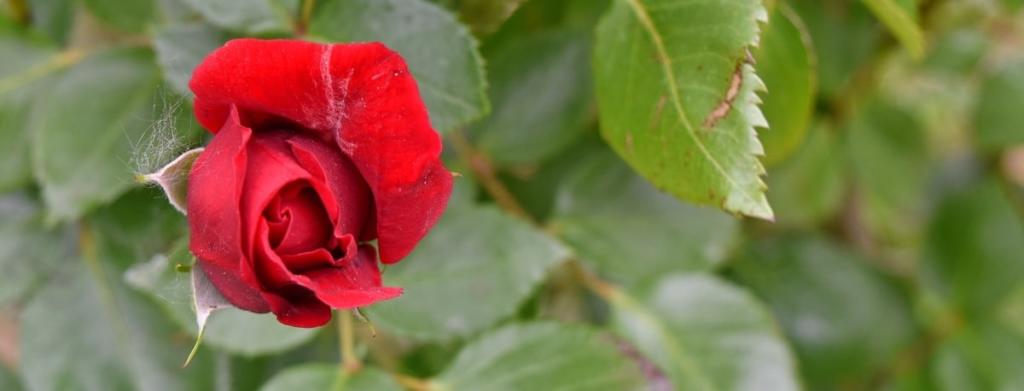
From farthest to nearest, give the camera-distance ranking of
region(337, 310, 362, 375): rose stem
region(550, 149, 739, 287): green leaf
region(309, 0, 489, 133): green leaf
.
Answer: region(550, 149, 739, 287): green leaf
region(337, 310, 362, 375): rose stem
region(309, 0, 489, 133): green leaf

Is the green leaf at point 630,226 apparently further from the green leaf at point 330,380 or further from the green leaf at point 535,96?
the green leaf at point 330,380

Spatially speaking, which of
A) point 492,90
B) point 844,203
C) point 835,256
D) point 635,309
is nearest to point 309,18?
point 492,90

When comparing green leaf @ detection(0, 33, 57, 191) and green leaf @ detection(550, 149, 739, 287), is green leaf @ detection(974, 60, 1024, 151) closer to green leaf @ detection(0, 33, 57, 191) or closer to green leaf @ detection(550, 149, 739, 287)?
green leaf @ detection(550, 149, 739, 287)

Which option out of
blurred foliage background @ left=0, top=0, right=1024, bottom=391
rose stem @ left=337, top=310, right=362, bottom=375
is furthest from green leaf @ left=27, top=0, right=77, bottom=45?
rose stem @ left=337, top=310, right=362, bottom=375

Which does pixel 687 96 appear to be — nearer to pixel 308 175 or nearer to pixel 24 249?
pixel 308 175

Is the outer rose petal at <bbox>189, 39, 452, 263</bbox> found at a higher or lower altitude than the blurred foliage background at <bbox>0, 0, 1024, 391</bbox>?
higher

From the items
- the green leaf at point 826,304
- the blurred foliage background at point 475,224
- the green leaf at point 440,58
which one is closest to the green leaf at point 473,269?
the blurred foliage background at point 475,224
